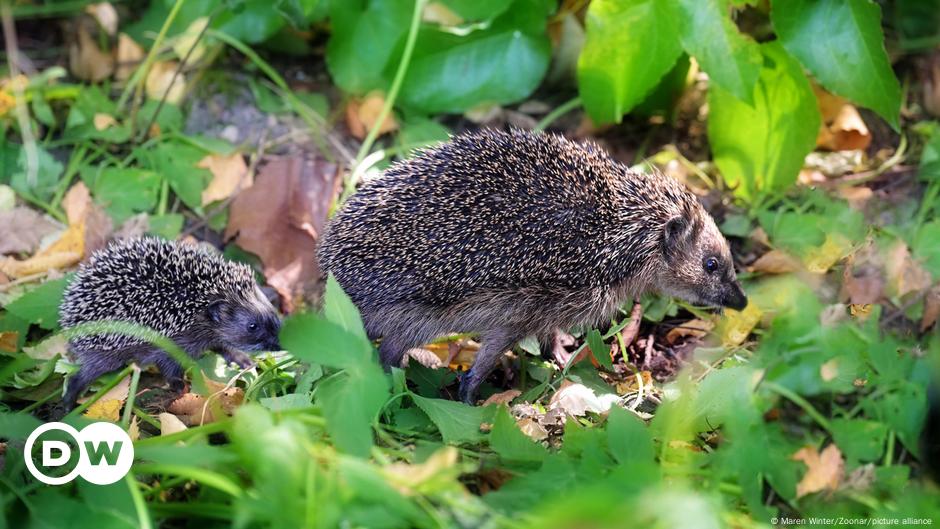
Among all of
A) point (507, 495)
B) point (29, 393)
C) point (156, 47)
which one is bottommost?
point (29, 393)

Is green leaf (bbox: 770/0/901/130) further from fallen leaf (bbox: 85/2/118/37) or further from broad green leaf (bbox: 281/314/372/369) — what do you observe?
fallen leaf (bbox: 85/2/118/37)

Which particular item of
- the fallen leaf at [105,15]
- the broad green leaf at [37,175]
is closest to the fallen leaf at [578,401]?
the broad green leaf at [37,175]

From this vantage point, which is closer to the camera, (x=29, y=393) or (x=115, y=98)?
(x=29, y=393)

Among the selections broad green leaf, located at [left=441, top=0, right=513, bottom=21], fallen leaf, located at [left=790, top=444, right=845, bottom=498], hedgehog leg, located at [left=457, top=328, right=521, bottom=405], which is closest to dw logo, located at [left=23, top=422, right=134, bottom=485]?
hedgehog leg, located at [left=457, top=328, right=521, bottom=405]

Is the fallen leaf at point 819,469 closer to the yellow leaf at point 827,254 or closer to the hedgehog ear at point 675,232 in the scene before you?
the hedgehog ear at point 675,232

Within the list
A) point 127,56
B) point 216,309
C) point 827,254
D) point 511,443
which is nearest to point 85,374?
point 216,309

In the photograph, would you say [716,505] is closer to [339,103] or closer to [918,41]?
[339,103]

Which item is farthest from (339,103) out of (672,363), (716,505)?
(716,505)
